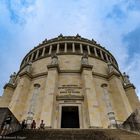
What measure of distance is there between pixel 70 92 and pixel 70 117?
89.3 inches

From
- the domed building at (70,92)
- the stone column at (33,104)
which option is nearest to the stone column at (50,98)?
the domed building at (70,92)

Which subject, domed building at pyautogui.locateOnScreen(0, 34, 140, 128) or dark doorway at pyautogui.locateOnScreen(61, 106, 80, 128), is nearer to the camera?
domed building at pyautogui.locateOnScreen(0, 34, 140, 128)

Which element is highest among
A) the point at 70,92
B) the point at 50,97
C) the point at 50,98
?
the point at 70,92

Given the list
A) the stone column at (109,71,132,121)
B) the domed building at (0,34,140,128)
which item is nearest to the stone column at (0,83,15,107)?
the domed building at (0,34,140,128)

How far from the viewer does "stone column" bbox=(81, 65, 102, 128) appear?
562 inches

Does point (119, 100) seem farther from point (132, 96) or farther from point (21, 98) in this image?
point (21, 98)

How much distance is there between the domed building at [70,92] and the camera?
51.1 ft

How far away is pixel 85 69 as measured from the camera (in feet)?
62.1

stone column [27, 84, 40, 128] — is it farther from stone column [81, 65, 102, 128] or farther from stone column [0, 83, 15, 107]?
stone column [81, 65, 102, 128]

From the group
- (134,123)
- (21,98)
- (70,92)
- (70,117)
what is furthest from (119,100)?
(21,98)

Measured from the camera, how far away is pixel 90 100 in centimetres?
1582

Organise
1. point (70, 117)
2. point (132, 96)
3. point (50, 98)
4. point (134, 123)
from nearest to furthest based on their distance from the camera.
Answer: point (134, 123), point (50, 98), point (70, 117), point (132, 96)

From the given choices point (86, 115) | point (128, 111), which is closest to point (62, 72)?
point (86, 115)

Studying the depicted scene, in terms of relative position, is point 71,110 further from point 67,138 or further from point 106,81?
point 67,138
